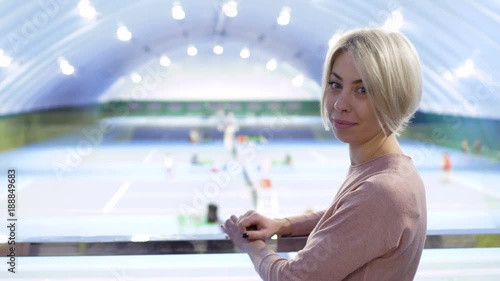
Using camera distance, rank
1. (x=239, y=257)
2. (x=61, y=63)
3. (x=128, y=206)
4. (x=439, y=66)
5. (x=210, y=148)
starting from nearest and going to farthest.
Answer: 1. (x=239, y=257)
2. (x=128, y=206)
3. (x=439, y=66)
4. (x=61, y=63)
5. (x=210, y=148)

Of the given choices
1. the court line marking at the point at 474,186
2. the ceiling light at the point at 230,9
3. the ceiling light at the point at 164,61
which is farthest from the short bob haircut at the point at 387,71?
the ceiling light at the point at 164,61

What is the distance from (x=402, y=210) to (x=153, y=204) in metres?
9.05

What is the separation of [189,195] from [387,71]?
10.0m

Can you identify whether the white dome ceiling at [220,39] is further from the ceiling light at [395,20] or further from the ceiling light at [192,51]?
the ceiling light at [192,51]

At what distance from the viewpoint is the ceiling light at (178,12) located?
46.8 feet

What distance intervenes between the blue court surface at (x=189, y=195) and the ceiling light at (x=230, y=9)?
4.03m

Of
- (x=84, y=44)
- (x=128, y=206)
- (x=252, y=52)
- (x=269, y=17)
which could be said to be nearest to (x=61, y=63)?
(x=84, y=44)

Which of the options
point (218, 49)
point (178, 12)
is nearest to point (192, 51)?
point (218, 49)

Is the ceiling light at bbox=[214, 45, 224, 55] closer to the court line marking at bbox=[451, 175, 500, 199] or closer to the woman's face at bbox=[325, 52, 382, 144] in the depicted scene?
the court line marking at bbox=[451, 175, 500, 199]

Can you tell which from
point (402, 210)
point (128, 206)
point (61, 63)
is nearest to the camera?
point (402, 210)

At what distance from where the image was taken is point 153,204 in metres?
9.85

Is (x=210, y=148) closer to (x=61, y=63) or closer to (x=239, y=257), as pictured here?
(x=61, y=63)

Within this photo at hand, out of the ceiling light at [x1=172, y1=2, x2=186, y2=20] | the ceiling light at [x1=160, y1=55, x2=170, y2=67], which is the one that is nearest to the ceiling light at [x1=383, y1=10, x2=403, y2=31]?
the ceiling light at [x1=172, y1=2, x2=186, y2=20]

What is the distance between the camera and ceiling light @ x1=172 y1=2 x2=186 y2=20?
14.3 m
